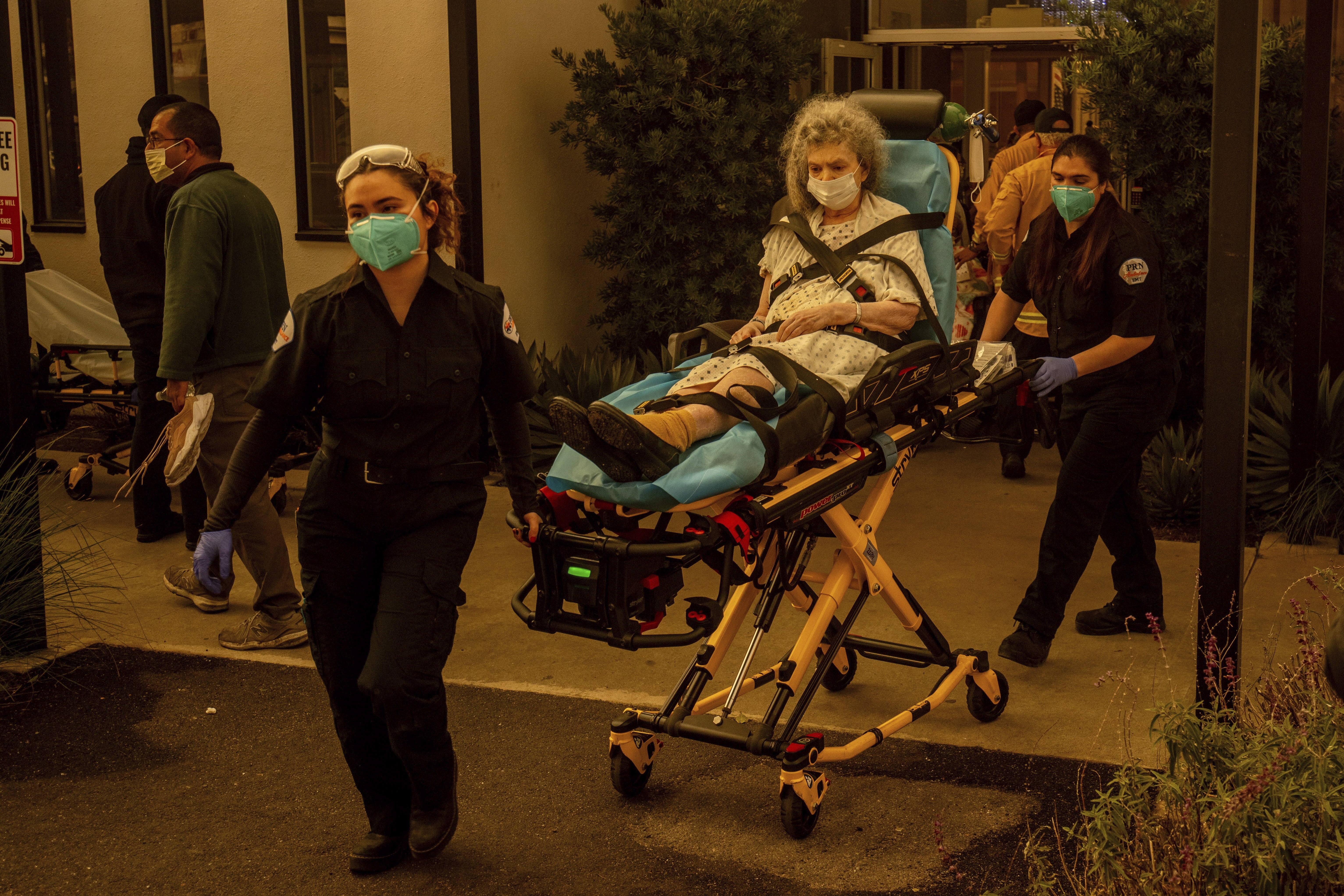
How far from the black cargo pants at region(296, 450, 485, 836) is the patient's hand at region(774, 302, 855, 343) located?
1.32 meters

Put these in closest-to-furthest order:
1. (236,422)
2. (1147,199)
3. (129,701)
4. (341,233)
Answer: (129,701) → (236,422) → (1147,199) → (341,233)

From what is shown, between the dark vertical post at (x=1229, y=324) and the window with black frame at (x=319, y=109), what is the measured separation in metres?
7.01

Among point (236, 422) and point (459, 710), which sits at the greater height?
point (236, 422)

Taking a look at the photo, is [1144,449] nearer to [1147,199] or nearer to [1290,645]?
[1290,645]

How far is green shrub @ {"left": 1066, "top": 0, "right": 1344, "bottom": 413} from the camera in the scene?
838 cm

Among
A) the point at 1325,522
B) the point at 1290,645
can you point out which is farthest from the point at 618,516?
the point at 1325,522

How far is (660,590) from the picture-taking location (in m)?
3.75

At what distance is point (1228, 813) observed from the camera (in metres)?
2.84

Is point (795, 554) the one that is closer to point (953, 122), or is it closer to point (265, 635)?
point (265, 635)

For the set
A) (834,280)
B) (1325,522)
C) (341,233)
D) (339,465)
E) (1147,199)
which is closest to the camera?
(339,465)

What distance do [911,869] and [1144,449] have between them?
2.24 meters

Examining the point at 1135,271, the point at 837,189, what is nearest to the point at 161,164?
the point at 837,189

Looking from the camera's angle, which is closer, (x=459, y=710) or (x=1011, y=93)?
(x=459, y=710)

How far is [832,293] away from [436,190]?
1.56 m
